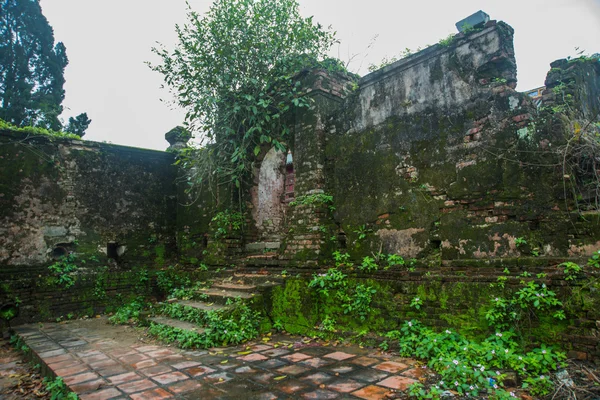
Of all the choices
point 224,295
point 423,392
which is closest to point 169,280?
point 224,295

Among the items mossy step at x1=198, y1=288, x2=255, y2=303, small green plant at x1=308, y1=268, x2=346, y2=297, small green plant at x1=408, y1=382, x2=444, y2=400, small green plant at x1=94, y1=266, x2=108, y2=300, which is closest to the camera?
small green plant at x1=408, y1=382, x2=444, y2=400

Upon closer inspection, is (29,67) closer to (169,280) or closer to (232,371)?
(169,280)

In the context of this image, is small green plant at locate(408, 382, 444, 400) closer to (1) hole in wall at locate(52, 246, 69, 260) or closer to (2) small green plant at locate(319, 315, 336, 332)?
(2) small green plant at locate(319, 315, 336, 332)

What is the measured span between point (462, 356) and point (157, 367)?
9.54 ft

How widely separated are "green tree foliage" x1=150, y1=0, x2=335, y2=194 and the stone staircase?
1950mm

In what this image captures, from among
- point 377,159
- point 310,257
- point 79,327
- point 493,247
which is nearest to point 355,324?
point 310,257

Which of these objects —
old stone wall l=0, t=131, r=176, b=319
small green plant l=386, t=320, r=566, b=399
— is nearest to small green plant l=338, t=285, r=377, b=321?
small green plant l=386, t=320, r=566, b=399

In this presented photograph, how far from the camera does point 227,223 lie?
7.24 metres

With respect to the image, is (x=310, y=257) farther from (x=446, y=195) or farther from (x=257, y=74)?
(x=257, y=74)

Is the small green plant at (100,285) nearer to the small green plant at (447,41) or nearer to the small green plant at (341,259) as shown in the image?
the small green plant at (341,259)

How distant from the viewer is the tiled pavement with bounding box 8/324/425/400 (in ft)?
9.84

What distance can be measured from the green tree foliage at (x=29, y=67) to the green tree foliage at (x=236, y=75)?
410 inches

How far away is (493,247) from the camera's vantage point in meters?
3.84

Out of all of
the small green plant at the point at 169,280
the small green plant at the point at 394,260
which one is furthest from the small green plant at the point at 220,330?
the small green plant at the point at 169,280
